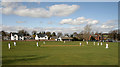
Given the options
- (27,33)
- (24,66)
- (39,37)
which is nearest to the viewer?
(24,66)

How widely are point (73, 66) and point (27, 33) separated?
428 feet

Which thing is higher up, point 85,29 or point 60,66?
point 85,29

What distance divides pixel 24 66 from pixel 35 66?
739mm

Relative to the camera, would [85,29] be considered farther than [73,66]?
Yes

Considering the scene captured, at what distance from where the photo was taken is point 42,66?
878 centimetres

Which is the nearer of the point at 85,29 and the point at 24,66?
the point at 24,66

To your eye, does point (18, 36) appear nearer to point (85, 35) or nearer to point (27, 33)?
point (27, 33)

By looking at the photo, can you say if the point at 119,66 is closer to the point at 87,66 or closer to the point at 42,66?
the point at 87,66

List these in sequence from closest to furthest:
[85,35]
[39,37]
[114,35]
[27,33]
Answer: [85,35] < [114,35] < [39,37] < [27,33]

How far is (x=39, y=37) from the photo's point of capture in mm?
113562

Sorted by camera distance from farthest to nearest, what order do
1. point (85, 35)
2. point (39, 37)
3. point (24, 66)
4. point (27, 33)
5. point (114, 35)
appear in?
point (27, 33) < point (39, 37) < point (114, 35) < point (85, 35) < point (24, 66)

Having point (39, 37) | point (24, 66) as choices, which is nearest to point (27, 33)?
point (39, 37)

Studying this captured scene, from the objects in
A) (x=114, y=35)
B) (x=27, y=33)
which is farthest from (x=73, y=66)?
(x=27, y=33)

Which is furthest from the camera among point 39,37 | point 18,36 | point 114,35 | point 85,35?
point 39,37
